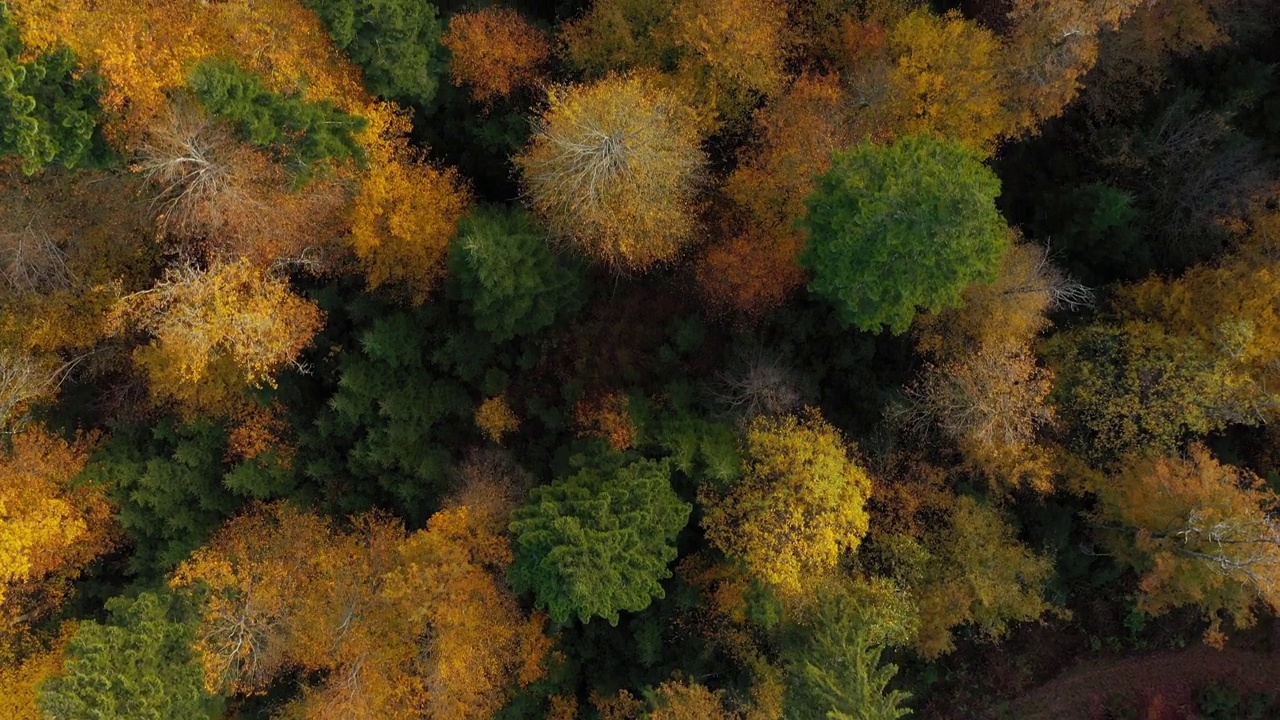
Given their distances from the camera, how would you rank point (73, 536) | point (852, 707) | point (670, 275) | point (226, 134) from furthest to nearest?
point (670, 275) → point (73, 536) → point (226, 134) → point (852, 707)

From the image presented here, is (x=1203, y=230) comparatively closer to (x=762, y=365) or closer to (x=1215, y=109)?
(x=1215, y=109)

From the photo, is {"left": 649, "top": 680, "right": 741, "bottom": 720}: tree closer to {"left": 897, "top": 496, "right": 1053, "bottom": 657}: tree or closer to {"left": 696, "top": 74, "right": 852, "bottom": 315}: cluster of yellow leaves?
{"left": 897, "top": 496, "right": 1053, "bottom": 657}: tree

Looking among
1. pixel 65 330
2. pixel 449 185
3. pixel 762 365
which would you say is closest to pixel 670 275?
pixel 762 365

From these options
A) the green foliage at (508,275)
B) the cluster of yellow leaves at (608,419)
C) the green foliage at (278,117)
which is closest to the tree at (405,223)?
the green foliage at (508,275)

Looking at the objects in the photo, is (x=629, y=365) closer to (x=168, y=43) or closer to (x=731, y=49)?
(x=731, y=49)

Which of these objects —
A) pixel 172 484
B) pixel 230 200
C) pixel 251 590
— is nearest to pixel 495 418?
pixel 251 590

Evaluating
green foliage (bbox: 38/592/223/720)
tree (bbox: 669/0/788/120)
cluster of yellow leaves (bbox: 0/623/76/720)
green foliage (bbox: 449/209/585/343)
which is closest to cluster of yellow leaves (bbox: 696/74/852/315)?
tree (bbox: 669/0/788/120)

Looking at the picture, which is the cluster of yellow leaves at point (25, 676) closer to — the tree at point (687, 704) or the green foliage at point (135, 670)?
the green foliage at point (135, 670)
